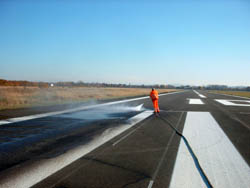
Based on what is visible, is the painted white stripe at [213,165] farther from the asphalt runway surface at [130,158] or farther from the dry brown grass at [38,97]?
the dry brown grass at [38,97]

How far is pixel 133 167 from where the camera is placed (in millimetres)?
A: 3268

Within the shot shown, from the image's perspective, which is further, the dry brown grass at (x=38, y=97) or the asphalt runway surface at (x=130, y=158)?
the dry brown grass at (x=38, y=97)

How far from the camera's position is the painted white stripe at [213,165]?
2805 mm

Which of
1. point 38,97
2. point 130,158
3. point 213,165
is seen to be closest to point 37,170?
point 130,158

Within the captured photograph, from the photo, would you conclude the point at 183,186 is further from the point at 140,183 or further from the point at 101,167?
the point at 101,167

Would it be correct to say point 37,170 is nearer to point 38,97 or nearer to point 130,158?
point 130,158

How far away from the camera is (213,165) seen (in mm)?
3438

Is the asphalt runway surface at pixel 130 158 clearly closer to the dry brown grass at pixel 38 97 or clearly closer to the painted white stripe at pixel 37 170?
the painted white stripe at pixel 37 170

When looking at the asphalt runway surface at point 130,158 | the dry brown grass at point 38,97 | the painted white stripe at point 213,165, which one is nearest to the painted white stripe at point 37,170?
the asphalt runway surface at point 130,158

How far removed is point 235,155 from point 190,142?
1096 mm

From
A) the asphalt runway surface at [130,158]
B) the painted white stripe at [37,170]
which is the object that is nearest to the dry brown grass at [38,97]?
the asphalt runway surface at [130,158]

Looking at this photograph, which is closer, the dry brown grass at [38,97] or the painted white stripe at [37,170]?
the painted white stripe at [37,170]

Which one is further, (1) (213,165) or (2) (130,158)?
(2) (130,158)

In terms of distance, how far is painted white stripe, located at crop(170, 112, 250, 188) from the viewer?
2.80 m
